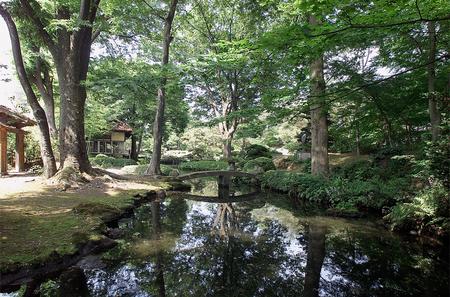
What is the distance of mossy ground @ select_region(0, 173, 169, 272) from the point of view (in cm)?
499

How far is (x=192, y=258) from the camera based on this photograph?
20.0ft

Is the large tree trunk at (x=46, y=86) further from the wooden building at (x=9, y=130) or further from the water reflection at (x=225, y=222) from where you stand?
the water reflection at (x=225, y=222)

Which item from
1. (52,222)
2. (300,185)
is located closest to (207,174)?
(300,185)

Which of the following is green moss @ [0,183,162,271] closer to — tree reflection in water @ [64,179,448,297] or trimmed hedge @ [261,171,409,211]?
tree reflection in water @ [64,179,448,297]

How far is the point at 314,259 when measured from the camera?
6.25 m

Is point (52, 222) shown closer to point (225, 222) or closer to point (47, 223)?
point (47, 223)

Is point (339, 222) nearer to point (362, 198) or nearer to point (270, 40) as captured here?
point (362, 198)

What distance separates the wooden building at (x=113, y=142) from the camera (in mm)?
32125

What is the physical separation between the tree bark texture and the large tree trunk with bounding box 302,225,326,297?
8.58m

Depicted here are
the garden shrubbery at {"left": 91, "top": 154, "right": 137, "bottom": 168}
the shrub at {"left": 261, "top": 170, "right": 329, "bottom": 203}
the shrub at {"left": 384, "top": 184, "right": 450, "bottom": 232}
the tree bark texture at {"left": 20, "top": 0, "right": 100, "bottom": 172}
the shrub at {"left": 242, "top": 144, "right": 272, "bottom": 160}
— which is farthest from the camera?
the garden shrubbery at {"left": 91, "top": 154, "right": 137, "bottom": 168}

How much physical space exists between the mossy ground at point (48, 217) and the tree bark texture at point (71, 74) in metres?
1.33

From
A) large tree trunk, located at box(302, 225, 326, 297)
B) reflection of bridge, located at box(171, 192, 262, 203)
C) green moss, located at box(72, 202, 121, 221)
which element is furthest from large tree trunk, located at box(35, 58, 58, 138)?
large tree trunk, located at box(302, 225, 326, 297)

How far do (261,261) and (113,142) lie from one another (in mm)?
30178

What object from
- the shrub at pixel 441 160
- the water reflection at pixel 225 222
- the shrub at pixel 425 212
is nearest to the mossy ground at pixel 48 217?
the water reflection at pixel 225 222
